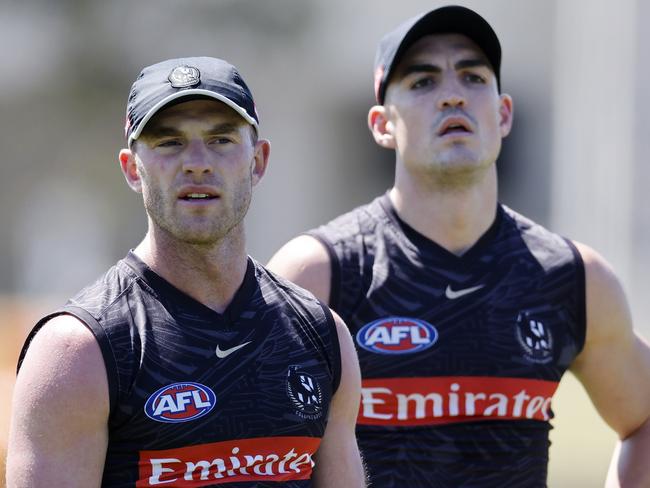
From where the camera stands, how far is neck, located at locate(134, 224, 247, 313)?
137 inches

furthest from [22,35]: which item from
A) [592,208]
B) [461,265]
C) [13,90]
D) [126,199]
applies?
[461,265]

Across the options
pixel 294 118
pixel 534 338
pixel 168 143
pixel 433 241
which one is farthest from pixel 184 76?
pixel 294 118

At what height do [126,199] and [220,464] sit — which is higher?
[126,199]

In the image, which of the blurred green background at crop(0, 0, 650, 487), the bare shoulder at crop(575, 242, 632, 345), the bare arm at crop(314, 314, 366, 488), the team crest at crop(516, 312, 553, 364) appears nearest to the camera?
the bare arm at crop(314, 314, 366, 488)

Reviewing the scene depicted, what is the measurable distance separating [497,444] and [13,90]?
18.7 m

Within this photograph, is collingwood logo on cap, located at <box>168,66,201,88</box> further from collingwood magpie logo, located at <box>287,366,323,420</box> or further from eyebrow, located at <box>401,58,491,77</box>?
eyebrow, located at <box>401,58,491,77</box>

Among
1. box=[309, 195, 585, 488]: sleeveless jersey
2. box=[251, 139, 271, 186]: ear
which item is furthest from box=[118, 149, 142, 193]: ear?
box=[309, 195, 585, 488]: sleeveless jersey

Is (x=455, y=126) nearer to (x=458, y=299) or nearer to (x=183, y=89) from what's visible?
(x=458, y=299)

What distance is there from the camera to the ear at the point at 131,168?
3.54 metres

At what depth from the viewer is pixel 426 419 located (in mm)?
4355

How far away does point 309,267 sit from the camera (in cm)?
442

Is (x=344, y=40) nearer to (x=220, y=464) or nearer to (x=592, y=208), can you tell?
(x=592, y=208)

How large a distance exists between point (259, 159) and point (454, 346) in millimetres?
1145

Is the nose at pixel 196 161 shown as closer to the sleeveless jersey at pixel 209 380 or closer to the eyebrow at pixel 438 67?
the sleeveless jersey at pixel 209 380
